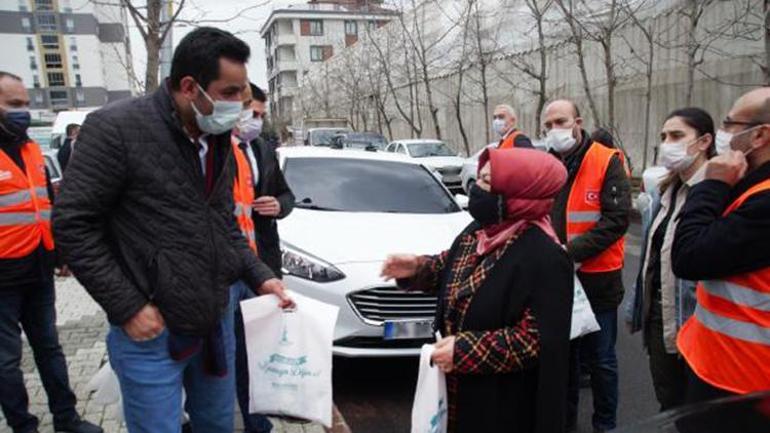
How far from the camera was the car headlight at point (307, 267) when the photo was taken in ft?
12.7

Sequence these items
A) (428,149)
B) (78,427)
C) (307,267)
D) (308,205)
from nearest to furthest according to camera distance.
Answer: (78,427) < (307,267) < (308,205) < (428,149)

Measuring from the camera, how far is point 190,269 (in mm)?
1954

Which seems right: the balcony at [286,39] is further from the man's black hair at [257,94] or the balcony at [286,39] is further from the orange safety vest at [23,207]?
the orange safety vest at [23,207]

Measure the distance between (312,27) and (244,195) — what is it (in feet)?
215

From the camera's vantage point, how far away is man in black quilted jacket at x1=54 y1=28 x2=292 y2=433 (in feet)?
5.93

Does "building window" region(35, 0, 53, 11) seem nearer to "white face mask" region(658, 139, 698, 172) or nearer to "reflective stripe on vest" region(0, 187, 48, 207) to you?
"reflective stripe on vest" region(0, 187, 48, 207)

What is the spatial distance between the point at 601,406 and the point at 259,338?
6.82 ft

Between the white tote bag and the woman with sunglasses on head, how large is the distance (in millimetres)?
1554

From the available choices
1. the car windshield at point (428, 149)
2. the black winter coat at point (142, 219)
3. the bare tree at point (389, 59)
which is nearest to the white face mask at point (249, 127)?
the black winter coat at point (142, 219)

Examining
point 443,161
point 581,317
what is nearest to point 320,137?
point 443,161

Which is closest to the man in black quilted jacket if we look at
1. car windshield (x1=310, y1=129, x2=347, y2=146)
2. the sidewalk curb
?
the sidewalk curb

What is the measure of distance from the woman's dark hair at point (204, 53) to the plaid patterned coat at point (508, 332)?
112cm

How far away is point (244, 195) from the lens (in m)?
3.18

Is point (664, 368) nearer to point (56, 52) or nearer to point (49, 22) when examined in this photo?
point (56, 52)
